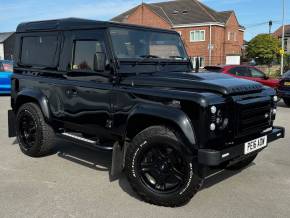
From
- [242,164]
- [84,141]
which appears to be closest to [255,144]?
[242,164]

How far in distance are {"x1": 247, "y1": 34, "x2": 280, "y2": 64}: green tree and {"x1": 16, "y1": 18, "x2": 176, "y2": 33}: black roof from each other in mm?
47019

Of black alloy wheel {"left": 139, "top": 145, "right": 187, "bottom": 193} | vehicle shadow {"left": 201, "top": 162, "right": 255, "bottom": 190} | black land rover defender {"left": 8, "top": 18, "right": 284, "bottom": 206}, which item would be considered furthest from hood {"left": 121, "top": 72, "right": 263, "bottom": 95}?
vehicle shadow {"left": 201, "top": 162, "right": 255, "bottom": 190}

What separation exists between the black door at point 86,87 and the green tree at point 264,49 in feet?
157

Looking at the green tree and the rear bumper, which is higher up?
the green tree

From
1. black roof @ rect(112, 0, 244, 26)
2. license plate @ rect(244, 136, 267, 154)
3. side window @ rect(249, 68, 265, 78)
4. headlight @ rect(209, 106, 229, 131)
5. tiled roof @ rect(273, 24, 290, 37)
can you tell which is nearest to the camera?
headlight @ rect(209, 106, 229, 131)

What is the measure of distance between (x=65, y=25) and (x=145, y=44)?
129cm

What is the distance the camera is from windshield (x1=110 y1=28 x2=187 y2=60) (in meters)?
5.16

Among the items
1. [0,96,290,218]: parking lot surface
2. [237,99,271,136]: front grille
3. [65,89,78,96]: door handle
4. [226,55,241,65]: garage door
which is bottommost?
[0,96,290,218]: parking lot surface

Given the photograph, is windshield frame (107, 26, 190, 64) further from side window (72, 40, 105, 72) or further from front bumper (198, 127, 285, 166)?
front bumper (198, 127, 285, 166)

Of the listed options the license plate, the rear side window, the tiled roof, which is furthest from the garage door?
the license plate

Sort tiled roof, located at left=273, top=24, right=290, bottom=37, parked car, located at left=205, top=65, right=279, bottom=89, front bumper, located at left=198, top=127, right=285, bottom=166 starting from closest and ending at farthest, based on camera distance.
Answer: front bumper, located at left=198, top=127, right=285, bottom=166
parked car, located at left=205, top=65, right=279, bottom=89
tiled roof, located at left=273, top=24, right=290, bottom=37

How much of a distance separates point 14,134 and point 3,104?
24.6ft

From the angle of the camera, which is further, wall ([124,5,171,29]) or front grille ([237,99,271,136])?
wall ([124,5,171,29])

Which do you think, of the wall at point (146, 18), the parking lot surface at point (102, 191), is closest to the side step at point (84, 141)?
the parking lot surface at point (102, 191)
